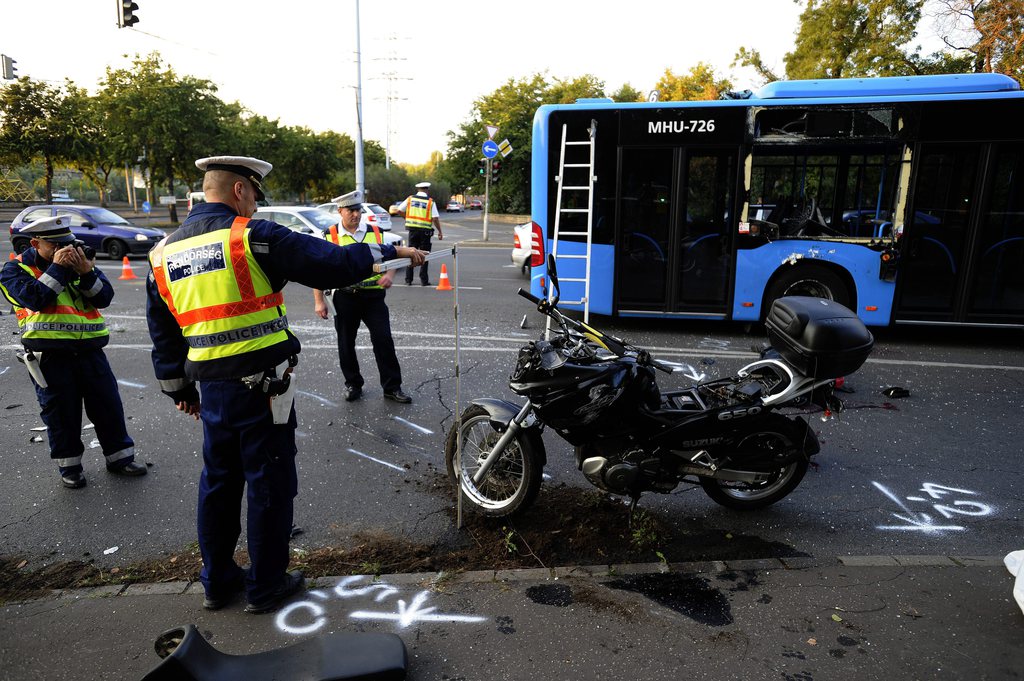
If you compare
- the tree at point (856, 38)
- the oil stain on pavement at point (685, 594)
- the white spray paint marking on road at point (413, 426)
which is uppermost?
the tree at point (856, 38)

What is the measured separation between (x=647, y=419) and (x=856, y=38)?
86.8 feet

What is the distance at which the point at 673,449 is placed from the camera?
384 centimetres

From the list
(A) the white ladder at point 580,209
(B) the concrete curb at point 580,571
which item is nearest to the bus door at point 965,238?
(A) the white ladder at point 580,209

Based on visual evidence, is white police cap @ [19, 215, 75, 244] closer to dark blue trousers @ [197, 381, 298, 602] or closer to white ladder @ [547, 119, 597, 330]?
dark blue trousers @ [197, 381, 298, 602]

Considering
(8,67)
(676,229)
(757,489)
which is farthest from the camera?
(8,67)

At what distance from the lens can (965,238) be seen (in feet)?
26.7

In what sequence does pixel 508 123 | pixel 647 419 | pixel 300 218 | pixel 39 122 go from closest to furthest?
pixel 647 419
pixel 300 218
pixel 39 122
pixel 508 123

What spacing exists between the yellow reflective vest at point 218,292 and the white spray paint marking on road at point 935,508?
364cm

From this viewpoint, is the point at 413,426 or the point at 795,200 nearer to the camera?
the point at 413,426

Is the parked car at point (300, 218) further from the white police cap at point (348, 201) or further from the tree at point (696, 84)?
the tree at point (696, 84)

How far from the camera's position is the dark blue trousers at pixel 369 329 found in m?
6.21

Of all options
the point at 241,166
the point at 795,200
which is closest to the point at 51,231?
the point at 241,166

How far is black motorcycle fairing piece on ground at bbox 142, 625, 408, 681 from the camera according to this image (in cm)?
245

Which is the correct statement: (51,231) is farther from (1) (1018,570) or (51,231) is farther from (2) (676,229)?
(2) (676,229)
